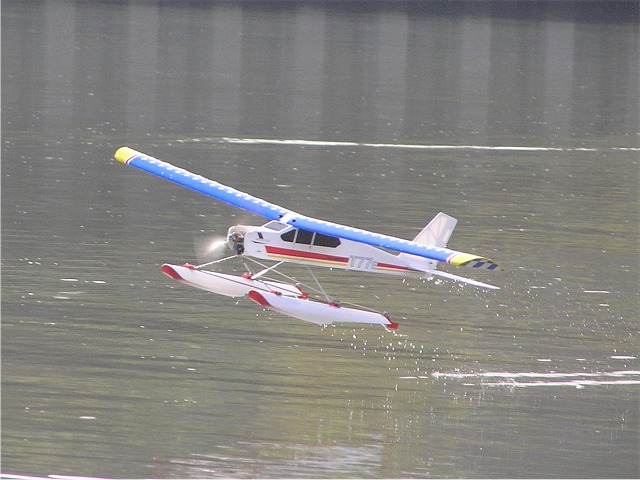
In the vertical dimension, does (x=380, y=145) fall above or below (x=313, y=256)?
above

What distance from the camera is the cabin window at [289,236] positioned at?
14.2 metres

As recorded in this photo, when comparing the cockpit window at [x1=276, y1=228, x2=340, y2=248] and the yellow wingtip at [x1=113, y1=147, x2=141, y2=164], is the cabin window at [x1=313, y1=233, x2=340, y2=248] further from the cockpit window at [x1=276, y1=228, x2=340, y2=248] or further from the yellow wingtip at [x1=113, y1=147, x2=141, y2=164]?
the yellow wingtip at [x1=113, y1=147, x2=141, y2=164]

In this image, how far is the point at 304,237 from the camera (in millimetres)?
14297

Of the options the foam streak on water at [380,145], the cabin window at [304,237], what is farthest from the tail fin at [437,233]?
the foam streak on water at [380,145]

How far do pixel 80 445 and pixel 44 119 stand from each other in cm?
2215

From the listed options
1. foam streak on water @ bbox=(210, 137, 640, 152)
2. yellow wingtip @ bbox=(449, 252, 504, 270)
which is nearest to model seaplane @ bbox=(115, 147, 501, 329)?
yellow wingtip @ bbox=(449, 252, 504, 270)

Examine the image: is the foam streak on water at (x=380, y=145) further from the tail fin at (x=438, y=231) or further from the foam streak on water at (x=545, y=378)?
the foam streak on water at (x=545, y=378)

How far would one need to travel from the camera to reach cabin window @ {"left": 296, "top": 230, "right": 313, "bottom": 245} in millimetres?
14273

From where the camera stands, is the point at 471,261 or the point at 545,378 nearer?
the point at 471,261

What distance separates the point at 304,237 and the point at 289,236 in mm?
172

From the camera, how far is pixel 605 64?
177ft

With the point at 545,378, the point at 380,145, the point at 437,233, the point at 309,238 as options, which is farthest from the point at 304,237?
the point at 380,145

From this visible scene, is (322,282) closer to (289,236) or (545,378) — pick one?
(289,236)

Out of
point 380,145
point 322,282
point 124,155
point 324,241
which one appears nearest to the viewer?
point 324,241
